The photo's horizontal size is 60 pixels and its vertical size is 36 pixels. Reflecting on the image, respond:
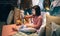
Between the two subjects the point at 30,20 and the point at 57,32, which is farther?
the point at 30,20

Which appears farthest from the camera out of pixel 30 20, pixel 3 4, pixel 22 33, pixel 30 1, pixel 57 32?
pixel 3 4

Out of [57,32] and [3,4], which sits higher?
[3,4]

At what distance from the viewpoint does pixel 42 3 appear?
3.23 metres

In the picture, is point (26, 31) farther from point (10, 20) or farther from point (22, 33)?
point (10, 20)

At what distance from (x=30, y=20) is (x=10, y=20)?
0.75m

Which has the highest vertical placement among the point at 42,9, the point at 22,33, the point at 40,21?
the point at 42,9

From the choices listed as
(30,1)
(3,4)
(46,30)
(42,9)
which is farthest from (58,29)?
(3,4)

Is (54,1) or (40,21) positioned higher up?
(54,1)

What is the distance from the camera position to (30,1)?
4.03 m

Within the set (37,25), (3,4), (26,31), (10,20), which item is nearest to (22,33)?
(26,31)

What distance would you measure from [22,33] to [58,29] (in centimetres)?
90

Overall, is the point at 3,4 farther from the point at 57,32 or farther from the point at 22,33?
the point at 57,32

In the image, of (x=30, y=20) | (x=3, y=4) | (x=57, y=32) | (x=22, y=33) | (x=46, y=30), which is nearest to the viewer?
(x=57, y=32)

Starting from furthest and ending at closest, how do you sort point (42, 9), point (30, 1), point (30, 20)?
point (30, 1), point (30, 20), point (42, 9)
